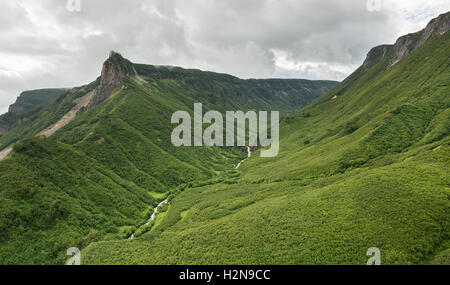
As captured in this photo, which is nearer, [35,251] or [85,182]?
[35,251]

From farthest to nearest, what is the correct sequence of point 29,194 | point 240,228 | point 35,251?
point 29,194 < point 35,251 < point 240,228

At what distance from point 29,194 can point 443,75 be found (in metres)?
190

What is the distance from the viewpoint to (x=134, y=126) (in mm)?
168750

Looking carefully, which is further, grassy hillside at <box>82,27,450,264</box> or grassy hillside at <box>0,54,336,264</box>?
grassy hillside at <box>0,54,336,264</box>

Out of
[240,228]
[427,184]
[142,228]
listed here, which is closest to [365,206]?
[427,184]

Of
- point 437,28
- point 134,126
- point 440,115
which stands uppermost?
point 437,28

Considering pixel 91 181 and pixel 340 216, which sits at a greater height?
pixel 91 181

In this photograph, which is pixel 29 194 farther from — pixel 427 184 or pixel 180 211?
pixel 427 184

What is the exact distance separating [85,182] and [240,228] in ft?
253

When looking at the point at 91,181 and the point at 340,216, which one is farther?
the point at 91,181

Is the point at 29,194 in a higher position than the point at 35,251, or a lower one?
higher

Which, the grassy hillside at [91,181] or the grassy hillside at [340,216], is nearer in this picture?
the grassy hillside at [340,216]

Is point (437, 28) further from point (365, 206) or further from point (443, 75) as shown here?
point (365, 206)
